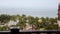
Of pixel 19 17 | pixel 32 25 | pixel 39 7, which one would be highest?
pixel 39 7

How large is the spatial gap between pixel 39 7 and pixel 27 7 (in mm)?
313

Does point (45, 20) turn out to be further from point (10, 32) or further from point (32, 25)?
point (10, 32)

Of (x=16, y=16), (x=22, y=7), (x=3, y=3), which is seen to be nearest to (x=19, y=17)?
(x=16, y=16)

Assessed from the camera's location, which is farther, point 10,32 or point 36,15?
point 36,15

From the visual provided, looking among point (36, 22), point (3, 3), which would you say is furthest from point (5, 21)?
point (36, 22)

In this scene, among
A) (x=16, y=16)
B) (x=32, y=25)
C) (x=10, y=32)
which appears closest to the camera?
(x=10, y=32)

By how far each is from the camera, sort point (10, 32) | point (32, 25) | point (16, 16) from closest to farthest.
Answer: point (10, 32), point (32, 25), point (16, 16)

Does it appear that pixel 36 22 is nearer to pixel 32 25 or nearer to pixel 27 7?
pixel 32 25

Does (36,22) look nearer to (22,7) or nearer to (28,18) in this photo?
(28,18)

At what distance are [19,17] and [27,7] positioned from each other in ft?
1.18

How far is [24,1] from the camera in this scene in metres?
3.11

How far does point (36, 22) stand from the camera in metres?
2.82

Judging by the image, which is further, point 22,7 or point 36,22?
point 22,7

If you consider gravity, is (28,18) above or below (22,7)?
below
